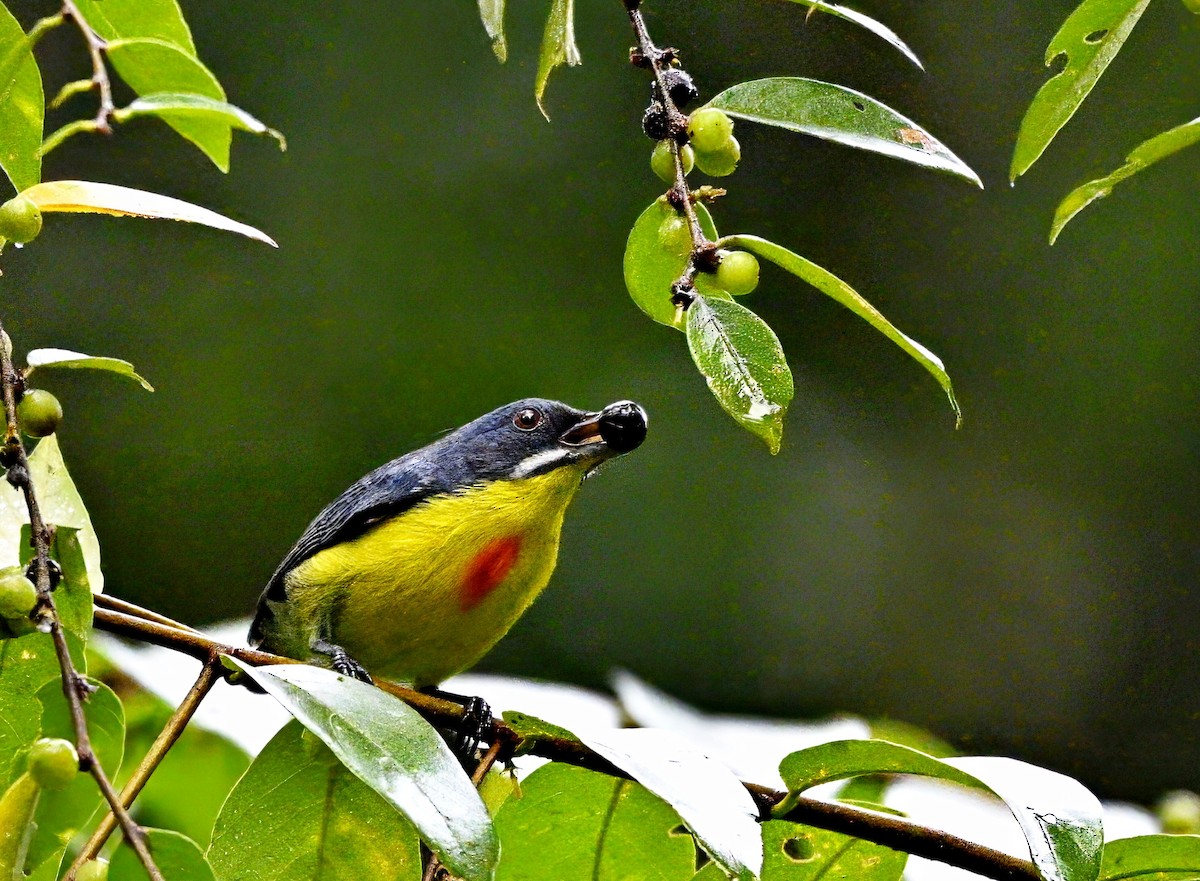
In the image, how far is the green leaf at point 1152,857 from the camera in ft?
6.12

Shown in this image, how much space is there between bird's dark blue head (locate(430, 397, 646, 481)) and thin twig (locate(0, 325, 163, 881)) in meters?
1.62

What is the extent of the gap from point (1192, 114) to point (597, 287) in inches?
174

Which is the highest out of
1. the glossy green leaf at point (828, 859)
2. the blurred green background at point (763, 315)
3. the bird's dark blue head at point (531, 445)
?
the bird's dark blue head at point (531, 445)

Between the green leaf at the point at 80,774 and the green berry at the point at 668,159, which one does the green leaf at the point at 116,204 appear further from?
the green leaf at the point at 80,774

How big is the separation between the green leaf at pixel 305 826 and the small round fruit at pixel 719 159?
95cm

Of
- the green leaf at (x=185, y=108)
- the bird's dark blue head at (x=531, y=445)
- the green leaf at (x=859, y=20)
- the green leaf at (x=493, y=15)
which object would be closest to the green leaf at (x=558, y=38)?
the green leaf at (x=493, y=15)

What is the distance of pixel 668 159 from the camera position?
6.35ft

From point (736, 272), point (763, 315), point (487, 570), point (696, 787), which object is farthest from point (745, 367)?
point (763, 315)

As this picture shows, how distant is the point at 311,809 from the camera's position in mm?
2021

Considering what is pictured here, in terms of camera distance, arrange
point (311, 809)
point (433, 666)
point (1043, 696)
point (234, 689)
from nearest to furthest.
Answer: point (311, 809) → point (234, 689) → point (433, 666) → point (1043, 696)

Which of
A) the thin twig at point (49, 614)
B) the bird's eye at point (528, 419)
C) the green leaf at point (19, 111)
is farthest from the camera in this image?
the bird's eye at point (528, 419)

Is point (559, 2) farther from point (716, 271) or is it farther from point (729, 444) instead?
point (729, 444)

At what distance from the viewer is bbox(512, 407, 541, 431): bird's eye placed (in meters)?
3.56

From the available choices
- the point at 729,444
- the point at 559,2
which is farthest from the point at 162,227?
the point at 559,2
